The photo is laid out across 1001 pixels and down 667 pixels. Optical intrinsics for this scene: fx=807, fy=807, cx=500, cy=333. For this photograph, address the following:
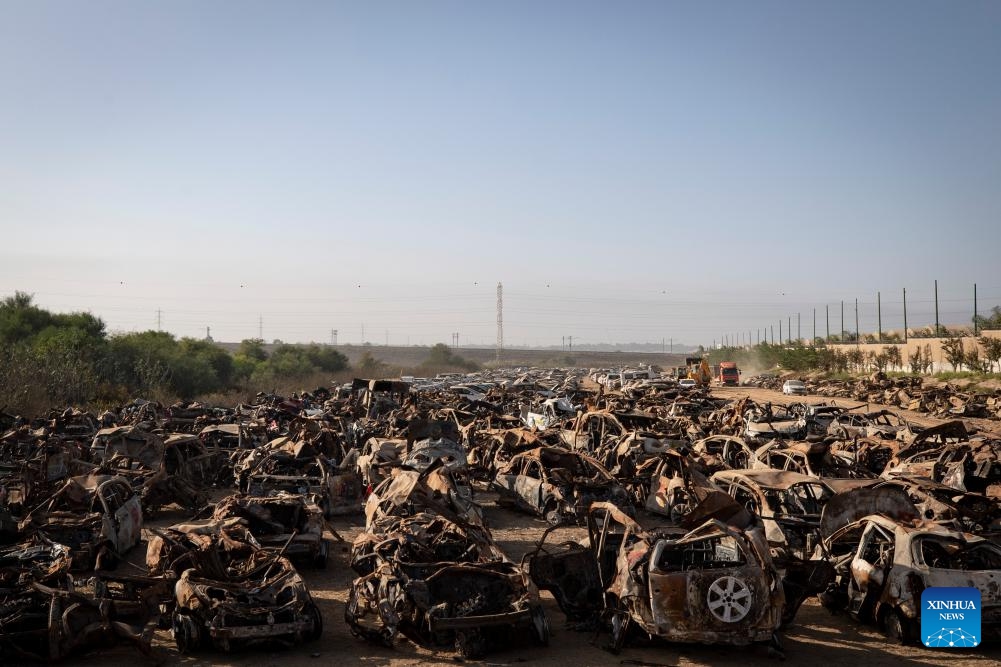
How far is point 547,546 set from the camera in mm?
13086

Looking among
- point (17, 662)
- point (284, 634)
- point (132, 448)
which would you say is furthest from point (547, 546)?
point (132, 448)

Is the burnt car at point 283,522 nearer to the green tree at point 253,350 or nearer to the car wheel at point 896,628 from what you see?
the car wheel at point 896,628

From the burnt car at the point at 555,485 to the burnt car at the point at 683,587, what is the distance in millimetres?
4832

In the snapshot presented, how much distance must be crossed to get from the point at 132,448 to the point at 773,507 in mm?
14865

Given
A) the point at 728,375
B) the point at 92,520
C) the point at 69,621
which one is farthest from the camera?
the point at 728,375

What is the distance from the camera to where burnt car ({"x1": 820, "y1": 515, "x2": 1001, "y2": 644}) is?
26.2ft

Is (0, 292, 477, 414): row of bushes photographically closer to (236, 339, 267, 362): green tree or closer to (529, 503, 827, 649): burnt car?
(236, 339, 267, 362): green tree

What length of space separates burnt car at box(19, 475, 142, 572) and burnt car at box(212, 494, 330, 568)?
1.56 m

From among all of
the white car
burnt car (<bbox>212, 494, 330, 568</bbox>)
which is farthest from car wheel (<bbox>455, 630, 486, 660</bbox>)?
the white car

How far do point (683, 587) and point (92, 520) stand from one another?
9047 mm

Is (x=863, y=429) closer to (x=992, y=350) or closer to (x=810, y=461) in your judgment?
(x=810, y=461)

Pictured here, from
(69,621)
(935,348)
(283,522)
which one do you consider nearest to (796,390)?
(935,348)

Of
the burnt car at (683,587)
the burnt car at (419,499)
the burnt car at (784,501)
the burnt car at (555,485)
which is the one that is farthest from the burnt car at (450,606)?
the burnt car at (555,485)

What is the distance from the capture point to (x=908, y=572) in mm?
8156
